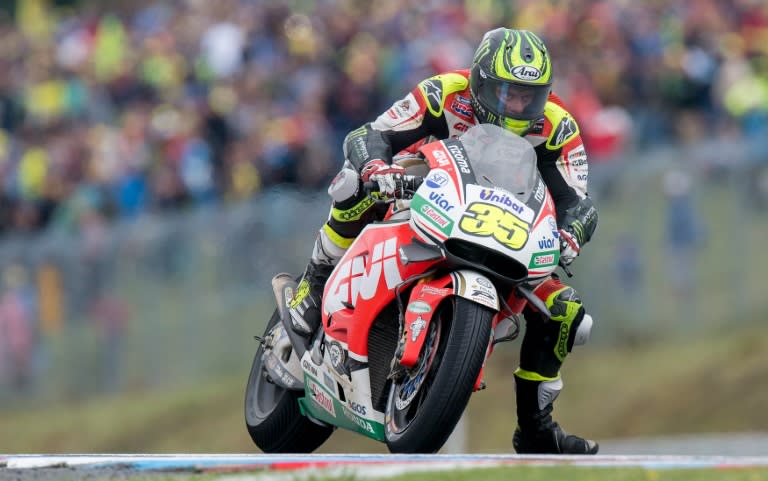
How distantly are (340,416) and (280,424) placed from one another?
81 cm

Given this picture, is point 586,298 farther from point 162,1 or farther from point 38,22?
point 38,22

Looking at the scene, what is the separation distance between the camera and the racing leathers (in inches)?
314

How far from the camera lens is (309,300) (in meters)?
8.60

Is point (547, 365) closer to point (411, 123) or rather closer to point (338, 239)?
point (338, 239)

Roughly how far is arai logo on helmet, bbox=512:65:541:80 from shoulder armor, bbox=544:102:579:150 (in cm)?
41

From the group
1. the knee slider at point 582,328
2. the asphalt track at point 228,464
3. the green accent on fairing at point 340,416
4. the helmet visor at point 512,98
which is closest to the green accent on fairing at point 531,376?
the knee slider at point 582,328

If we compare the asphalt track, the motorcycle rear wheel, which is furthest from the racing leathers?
the asphalt track

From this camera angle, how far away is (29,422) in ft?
58.7

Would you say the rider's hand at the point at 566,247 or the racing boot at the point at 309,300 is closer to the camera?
the rider's hand at the point at 566,247

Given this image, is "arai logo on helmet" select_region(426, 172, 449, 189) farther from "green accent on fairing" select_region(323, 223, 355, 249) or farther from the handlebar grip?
"green accent on fairing" select_region(323, 223, 355, 249)

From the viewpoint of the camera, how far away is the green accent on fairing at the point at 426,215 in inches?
284

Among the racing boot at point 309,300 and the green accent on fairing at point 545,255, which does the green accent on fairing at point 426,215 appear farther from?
the racing boot at point 309,300

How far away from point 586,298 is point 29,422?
696 cm

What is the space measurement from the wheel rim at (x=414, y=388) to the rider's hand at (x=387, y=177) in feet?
2.37
